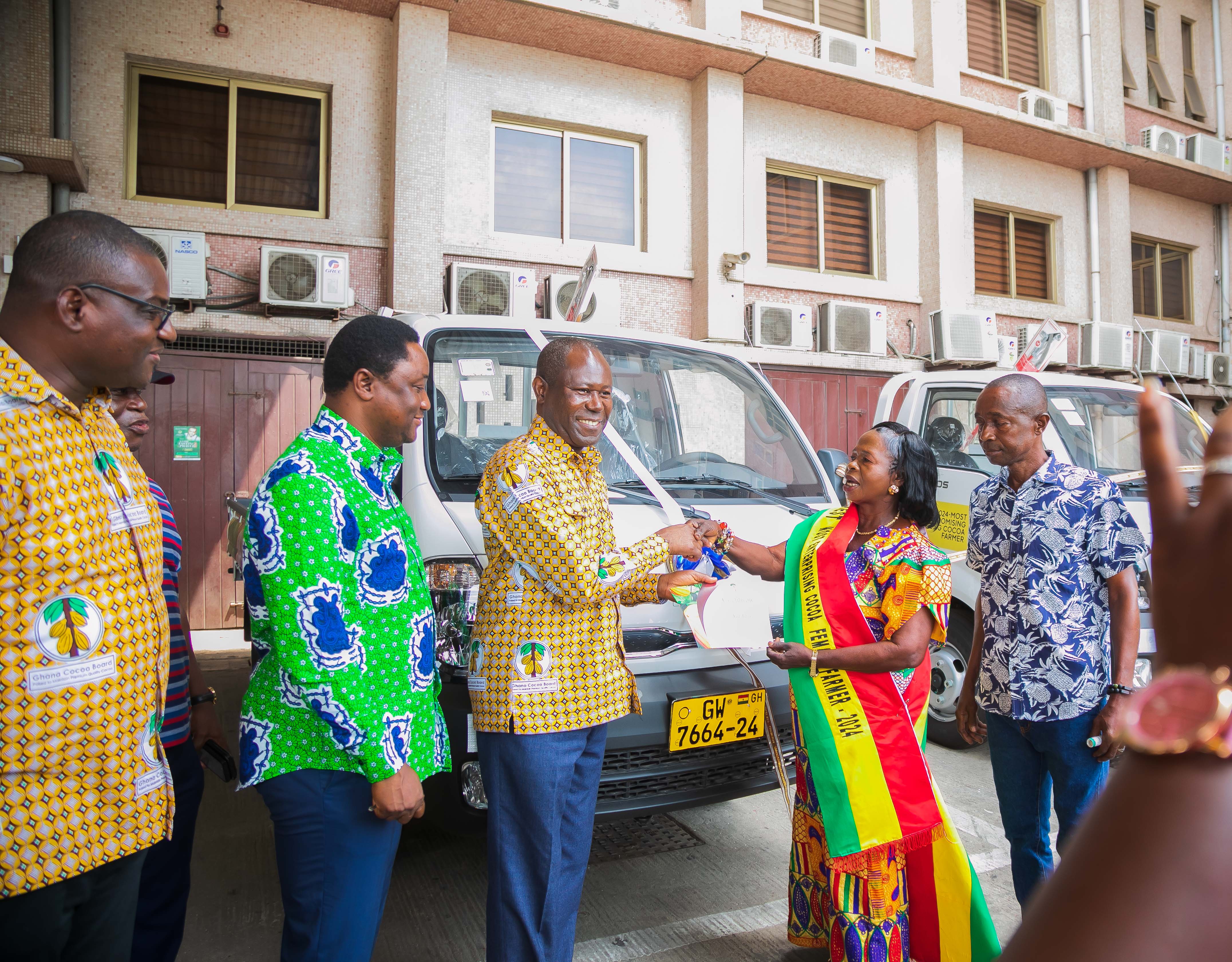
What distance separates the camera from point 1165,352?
1298cm

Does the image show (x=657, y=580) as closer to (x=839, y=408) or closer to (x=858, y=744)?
(x=858, y=744)

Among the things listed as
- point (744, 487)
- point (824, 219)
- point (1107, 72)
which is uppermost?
point (1107, 72)

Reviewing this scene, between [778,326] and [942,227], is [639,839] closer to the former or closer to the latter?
[778,326]

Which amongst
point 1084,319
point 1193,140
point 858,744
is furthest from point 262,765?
point 1193,140

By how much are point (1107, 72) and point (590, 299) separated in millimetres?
9924

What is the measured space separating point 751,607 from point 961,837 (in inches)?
79.8

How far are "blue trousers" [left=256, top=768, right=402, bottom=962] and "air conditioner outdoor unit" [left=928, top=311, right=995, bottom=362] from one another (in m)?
10.8

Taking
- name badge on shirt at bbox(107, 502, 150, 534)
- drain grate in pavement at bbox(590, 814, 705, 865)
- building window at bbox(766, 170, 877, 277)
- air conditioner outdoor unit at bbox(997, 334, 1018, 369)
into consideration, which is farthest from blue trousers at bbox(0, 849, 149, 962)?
air conditioner outdoor unit at bbox(997, 334, 1018, 369)

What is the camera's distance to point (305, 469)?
5.53 ft

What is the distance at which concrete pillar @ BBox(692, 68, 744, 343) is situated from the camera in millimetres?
9883

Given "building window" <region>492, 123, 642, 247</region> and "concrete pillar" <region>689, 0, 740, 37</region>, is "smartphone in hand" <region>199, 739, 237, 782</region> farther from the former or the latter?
"concrete pillar" <region>689, 0, 740, 37</region>

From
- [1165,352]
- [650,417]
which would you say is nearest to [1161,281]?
[1165,352]

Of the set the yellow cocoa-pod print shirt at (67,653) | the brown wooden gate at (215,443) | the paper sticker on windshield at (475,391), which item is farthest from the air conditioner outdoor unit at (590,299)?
the yellow cocoa-pod print shirt at (67,653)

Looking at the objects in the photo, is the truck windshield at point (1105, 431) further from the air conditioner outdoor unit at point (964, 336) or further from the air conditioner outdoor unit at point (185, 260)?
the air conditioner outdoor unit at point (185, 260)
